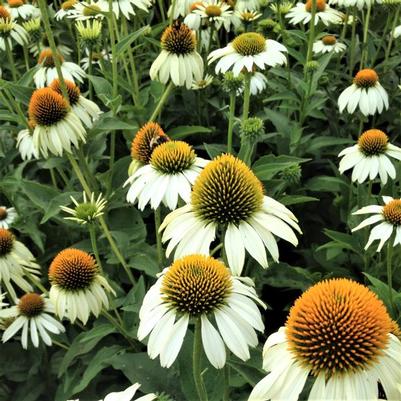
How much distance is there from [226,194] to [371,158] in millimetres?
955

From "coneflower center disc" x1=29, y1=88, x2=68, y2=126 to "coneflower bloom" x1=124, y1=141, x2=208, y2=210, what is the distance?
457 mm

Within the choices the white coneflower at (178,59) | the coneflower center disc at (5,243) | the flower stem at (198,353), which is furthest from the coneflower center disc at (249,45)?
the flower stem at (198,353)

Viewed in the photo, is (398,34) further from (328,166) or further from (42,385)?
(42,385)

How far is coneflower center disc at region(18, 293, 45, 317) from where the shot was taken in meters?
1.94

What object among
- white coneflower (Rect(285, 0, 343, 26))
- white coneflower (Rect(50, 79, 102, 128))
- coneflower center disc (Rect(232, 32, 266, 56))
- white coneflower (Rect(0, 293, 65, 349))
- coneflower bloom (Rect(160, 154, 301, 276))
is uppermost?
coneflower bloom (Rect(160, 154, 301, 276))

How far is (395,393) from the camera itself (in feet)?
2.82

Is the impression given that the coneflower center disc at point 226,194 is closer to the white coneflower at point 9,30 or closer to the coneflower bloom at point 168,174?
the coneflower bloom at point 168,174

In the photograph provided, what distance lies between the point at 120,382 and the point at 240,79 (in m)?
1.14

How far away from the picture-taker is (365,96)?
7.85 feet

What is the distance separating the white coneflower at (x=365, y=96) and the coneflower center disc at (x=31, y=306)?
4.63ft

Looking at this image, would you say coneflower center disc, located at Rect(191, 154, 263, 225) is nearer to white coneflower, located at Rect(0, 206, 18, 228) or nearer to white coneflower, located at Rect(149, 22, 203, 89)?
white coneflower, located at Rect(149, 22, 203, 89)

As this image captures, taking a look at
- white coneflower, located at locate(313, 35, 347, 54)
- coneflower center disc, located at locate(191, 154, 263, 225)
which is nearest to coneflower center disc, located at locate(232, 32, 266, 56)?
white coneflower, located at locate(313, 35, 347, 54)

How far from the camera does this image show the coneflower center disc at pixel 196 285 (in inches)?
42.8

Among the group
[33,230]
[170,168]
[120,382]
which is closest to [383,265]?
[170,168]
